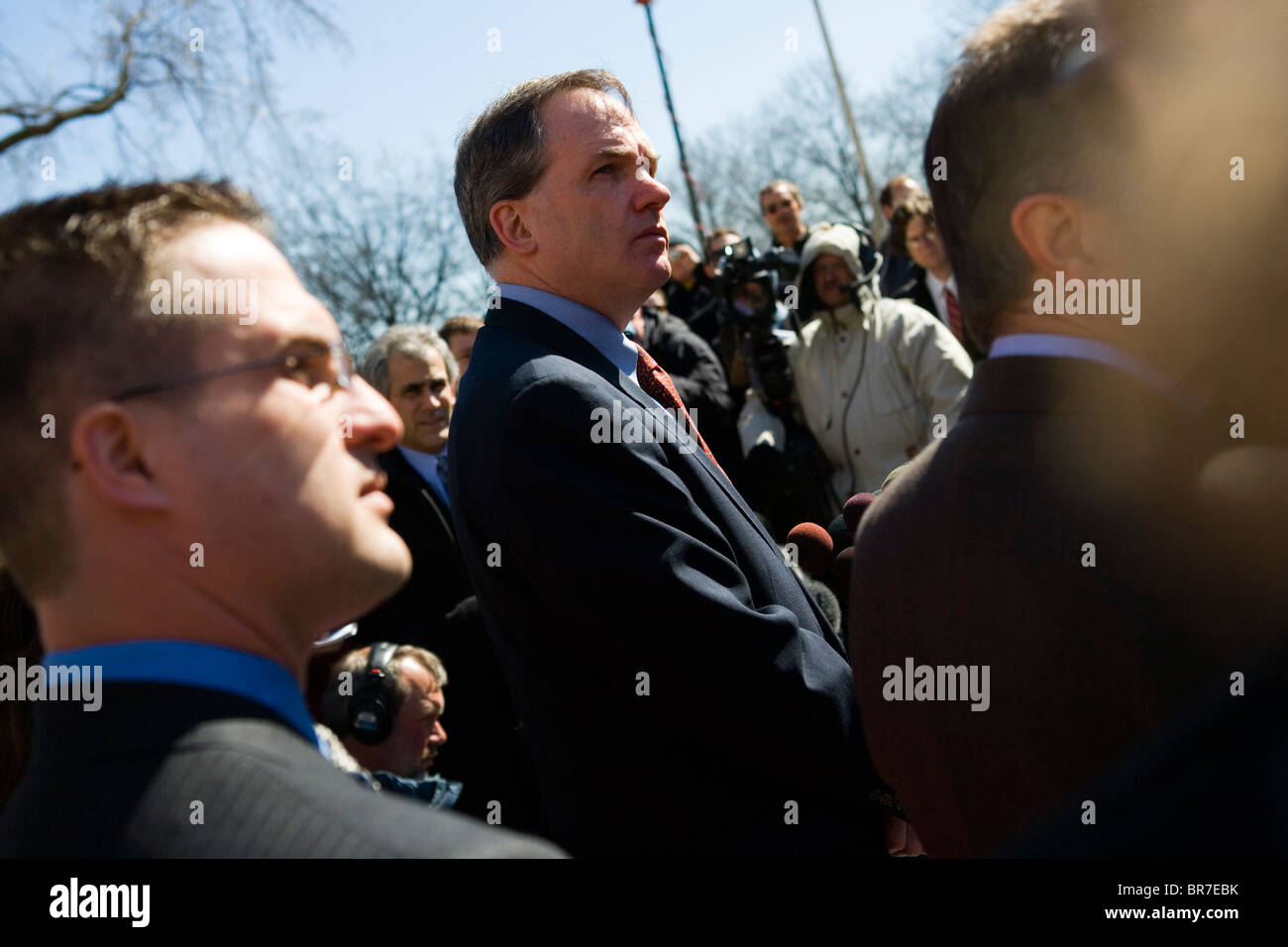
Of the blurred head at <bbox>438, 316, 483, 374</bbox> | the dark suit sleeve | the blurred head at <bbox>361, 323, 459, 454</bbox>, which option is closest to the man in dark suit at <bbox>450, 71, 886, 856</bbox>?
the dark suit sleeve

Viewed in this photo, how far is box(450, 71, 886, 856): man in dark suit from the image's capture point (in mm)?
2143

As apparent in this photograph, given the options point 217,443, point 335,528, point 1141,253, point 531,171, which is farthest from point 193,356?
point 531,171

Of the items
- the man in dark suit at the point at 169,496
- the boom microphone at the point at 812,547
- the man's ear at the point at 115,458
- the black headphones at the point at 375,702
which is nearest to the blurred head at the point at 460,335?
the black headphones at the point at 375,702

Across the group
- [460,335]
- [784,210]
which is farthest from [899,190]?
[460,335]

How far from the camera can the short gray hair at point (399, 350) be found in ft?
16.3

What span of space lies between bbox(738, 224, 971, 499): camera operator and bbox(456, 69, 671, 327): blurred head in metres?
2.40

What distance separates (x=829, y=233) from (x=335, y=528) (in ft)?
14.0

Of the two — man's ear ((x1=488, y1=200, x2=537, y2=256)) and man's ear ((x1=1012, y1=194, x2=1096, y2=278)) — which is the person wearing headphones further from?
man's ear ((x1=1012, y1=194, x2=1096, y2=278))

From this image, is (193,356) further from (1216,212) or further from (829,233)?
(829,233)

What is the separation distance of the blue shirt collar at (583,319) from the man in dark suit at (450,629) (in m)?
1.21

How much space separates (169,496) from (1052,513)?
0.99 meters

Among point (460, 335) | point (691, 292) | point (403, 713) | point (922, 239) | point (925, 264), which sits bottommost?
point (403, 713)

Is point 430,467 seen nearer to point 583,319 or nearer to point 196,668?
point 583,319

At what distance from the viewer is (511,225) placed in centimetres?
280
